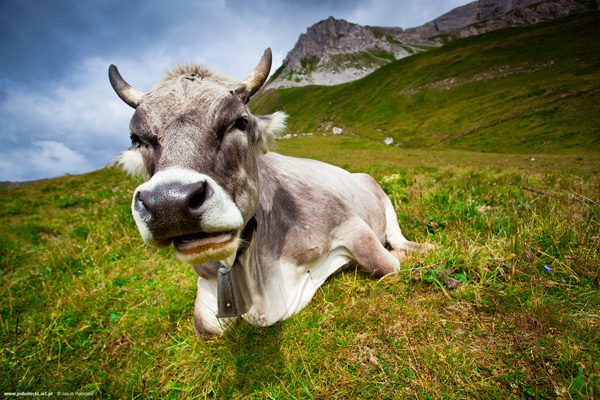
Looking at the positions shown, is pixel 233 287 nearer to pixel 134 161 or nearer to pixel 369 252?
pixel 369 252

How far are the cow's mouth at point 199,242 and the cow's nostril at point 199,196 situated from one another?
28 centimetres

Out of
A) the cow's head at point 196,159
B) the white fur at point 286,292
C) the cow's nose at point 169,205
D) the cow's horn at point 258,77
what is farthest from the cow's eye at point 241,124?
the white fur at point 286,292

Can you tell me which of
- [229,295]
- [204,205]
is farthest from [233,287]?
[204,205]

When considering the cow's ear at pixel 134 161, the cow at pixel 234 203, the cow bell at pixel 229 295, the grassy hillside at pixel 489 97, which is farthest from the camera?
the grassy hillside at pixel 489 97

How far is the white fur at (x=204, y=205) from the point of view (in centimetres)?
161

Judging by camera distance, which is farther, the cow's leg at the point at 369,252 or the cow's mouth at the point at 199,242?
the cow's leg at the point at 369,252

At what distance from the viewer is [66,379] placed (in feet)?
8.14

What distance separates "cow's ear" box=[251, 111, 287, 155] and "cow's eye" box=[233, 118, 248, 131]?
299 millimetres

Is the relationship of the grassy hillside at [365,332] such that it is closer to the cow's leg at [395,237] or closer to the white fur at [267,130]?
the cow's leg at [395,237]

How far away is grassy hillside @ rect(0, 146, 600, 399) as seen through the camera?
1861mm

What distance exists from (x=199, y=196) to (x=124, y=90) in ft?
6.59

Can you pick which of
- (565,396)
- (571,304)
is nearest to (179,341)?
(565,396)

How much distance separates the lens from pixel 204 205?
1.66 m

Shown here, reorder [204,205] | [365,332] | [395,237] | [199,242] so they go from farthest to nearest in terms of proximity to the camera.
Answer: [395,237] < [365,332] < [199,242] < [204,205]
